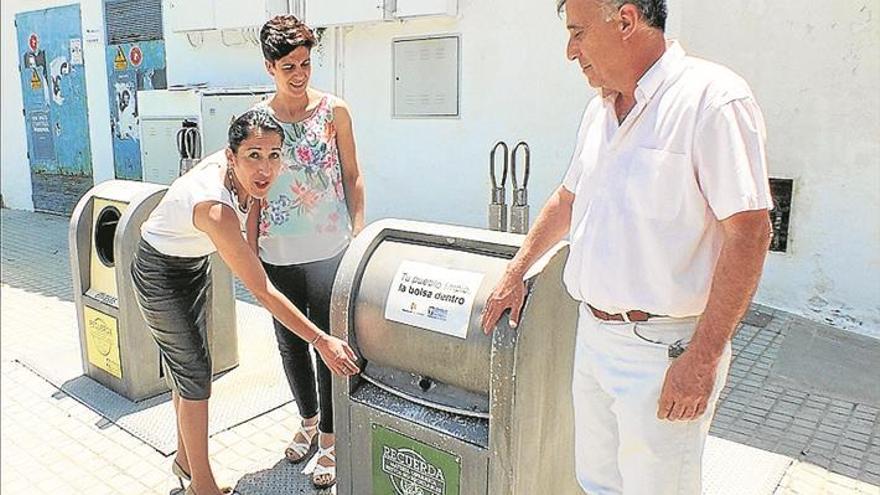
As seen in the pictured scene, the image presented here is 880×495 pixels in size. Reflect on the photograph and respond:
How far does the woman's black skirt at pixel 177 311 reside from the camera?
2.37 metres

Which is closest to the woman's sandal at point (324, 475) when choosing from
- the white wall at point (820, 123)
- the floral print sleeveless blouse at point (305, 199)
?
the floral print sleeveless blouse at point (305, 199)

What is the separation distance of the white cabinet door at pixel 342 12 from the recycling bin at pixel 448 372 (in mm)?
4079

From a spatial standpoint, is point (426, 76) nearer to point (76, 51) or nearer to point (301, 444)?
point (301, 444)

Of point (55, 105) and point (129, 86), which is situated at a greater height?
point (129, 86)

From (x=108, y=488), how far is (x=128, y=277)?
3.37ft

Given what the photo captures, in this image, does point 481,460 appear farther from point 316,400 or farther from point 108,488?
point 108,488

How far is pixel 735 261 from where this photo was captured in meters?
1.39

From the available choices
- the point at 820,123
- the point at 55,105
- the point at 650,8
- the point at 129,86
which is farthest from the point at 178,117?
the point at 650,8

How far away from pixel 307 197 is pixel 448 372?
957mm

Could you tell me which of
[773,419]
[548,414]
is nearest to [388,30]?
[773,419]

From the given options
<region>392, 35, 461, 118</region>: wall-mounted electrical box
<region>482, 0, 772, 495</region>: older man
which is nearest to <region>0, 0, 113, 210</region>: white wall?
<region>392, 35, 461, 118</region>: wall-mounted electrical box

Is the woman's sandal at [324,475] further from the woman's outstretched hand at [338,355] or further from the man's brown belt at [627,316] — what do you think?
the man's brown belt at [627,316]

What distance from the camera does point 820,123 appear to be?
14.6ft

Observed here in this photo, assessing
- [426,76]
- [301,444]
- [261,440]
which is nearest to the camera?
[301,444]
